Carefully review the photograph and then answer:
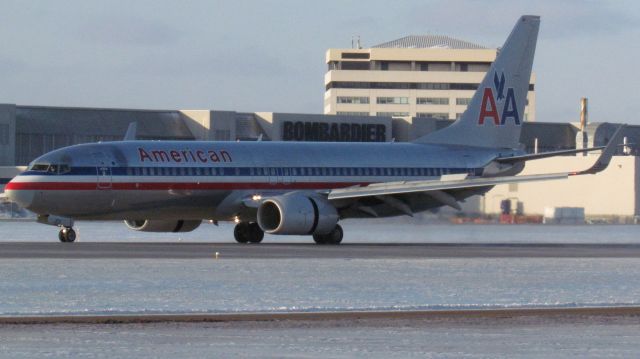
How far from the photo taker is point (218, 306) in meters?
21.4

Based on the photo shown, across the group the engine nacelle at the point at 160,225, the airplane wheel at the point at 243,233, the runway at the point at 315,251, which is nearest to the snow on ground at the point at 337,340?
the runway at the point at 315,251

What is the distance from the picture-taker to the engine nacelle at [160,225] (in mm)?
48500

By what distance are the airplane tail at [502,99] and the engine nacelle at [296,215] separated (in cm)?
961

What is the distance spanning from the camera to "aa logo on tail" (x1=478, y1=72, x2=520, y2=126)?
178ft

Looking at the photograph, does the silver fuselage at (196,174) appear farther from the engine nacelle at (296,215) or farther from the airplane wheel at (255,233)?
the airplane wheel at (255,233)

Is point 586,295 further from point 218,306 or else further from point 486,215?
point 486,215

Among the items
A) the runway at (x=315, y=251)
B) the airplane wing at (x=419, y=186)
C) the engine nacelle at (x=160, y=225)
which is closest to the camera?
the runway at (x=315, y=251)

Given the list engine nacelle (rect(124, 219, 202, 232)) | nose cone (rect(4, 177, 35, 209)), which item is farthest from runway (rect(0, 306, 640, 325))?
engine nacelle (rect(124, 219, 202, 232))

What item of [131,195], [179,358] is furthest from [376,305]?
[131,195]

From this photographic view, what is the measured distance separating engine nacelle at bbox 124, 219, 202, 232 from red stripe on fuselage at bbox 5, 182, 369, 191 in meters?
3.01

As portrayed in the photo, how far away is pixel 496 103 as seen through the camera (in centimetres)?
5459

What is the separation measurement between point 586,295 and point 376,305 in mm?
4587

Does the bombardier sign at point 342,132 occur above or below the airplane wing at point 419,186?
above

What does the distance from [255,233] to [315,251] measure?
910 centimetres
